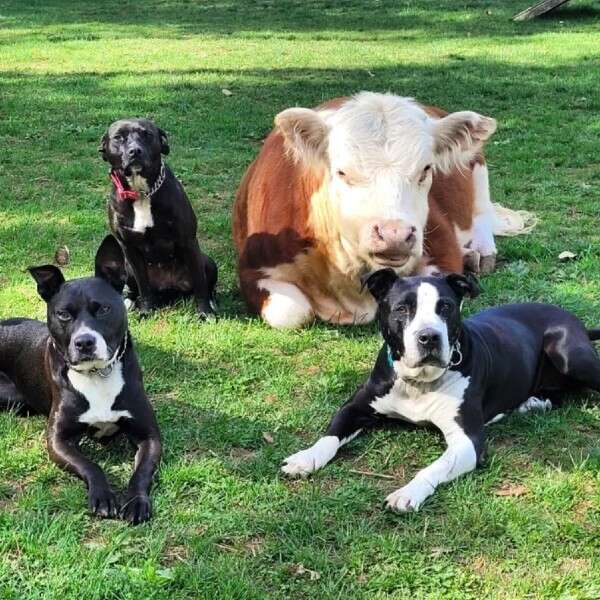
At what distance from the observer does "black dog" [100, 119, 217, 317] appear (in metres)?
5.56

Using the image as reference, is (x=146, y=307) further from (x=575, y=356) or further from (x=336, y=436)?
(x=575, y=356)

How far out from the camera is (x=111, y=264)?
4164 millimetres

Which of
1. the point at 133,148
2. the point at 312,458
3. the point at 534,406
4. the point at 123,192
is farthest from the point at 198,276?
the point at 534,406

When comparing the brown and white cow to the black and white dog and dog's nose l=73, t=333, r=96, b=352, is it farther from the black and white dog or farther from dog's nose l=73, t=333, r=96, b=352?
dog's nose l=73, t=333, r=96, b=352

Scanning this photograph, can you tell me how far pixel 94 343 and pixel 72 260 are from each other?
309cm

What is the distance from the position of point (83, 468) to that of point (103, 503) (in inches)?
9.2

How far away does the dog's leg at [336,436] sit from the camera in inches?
158

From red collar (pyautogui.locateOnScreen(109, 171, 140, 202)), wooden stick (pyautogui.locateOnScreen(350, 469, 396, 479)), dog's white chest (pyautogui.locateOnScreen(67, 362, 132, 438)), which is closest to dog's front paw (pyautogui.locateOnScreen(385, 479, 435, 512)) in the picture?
wooden stick (pyautogui.locateOnScreen(350, 469, 396, 479))

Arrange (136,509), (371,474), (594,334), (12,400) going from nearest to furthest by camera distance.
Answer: (136,509) < (371,474) < (12,400) < (594,334)

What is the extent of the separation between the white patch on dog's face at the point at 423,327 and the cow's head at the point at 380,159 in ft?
2.92

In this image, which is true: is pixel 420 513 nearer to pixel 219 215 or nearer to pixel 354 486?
pixel 354 486

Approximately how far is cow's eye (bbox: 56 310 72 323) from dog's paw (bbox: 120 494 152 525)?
0.80 metres

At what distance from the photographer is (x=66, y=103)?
12.1 m

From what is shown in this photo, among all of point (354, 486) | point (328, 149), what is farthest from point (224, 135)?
point (354, 486)
